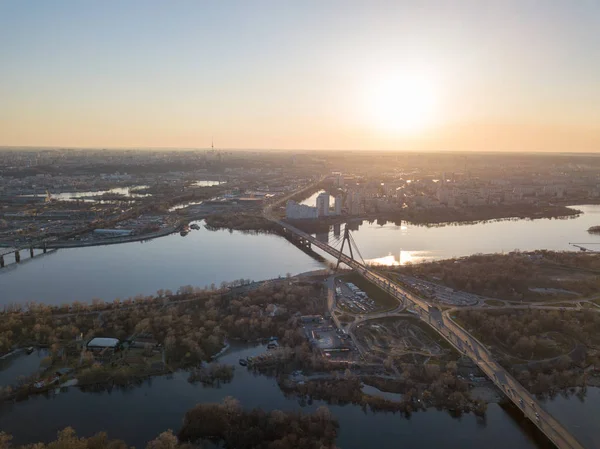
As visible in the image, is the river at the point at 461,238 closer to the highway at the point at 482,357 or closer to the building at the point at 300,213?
the building at the point at 300,213

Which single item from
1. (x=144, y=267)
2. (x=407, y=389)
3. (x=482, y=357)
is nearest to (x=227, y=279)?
(x=144, y=267)

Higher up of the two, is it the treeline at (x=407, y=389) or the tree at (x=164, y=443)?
the tree at (x=164, y=443)

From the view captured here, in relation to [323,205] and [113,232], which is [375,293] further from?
[113,232]

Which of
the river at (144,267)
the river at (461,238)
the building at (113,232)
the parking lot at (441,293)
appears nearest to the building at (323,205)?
the river at (461,238)

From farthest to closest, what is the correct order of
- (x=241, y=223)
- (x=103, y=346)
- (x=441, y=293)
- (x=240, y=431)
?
(x=241, y=223) → (x=441, y=293) → (x=103, y=346) → (x=240, y=431)

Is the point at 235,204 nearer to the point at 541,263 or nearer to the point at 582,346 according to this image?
the point at 541,263

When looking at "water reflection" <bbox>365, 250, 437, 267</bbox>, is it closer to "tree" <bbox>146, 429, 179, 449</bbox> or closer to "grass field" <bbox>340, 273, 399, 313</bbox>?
"grass field" <bbox>340, 273, 399, 313</bbox>

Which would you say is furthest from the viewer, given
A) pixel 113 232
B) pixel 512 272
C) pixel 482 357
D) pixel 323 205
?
pixel 323 205
